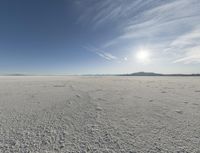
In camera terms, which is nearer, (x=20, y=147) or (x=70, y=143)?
(x=20, y=147)

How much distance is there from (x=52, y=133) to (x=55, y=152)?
875 mm

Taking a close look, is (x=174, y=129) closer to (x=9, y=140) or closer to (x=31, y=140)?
(x=31, y=140)

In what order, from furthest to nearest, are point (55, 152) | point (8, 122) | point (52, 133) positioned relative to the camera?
point (8, 122) → point (52, 133) → point (55, 152)

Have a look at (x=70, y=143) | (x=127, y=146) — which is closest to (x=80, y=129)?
(x=70, y=143)

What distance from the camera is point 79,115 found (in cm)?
480

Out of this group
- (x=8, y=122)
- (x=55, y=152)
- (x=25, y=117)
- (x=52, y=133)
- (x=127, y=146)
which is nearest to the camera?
(x=55, y=152)

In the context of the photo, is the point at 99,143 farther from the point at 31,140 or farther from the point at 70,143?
the point at 31,140

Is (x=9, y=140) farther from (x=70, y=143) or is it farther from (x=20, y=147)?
(x=70, y=143)

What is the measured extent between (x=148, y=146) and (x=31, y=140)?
2.82 metres

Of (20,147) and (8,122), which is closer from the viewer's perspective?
(20,147)

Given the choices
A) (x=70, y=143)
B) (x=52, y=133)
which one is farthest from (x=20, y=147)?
(x=70, y=143)

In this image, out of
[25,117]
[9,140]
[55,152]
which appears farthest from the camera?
[25,117]

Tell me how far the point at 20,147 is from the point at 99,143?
1786 millimetres

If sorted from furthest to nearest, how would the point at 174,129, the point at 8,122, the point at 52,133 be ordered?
the point at 8,122 < the point at 174,129 < the point at 52,133
